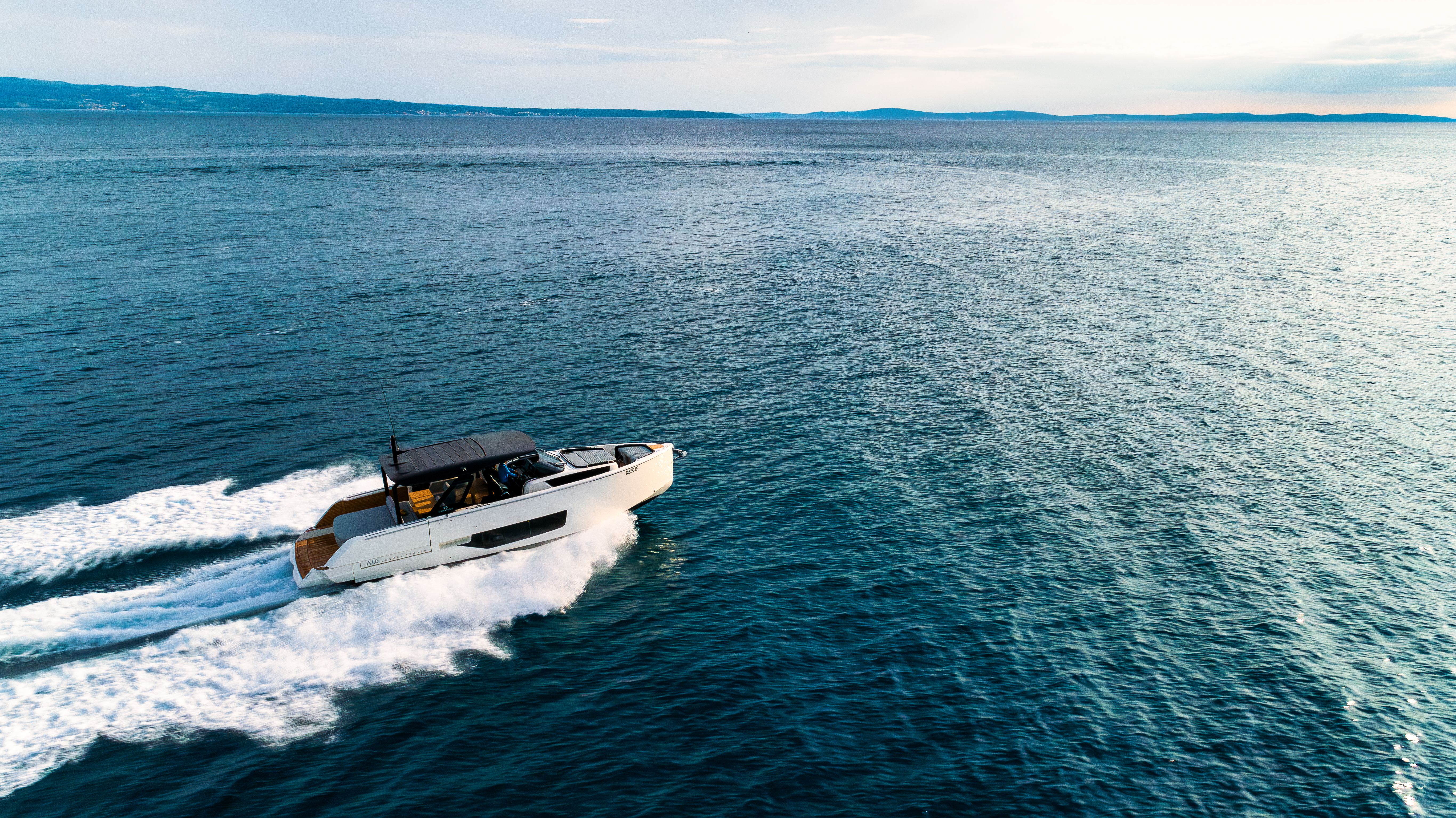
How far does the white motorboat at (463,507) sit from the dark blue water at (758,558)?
1.21 meters

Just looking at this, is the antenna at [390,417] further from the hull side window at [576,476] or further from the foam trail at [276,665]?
the foam trail at [276,665]

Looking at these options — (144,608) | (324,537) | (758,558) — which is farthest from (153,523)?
(758,558)

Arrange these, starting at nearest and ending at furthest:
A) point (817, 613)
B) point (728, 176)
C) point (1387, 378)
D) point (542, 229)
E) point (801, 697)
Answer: point (801, 697) → point (817, 613) → point (1387, 378) → point (542, 229) → point (728, 176)

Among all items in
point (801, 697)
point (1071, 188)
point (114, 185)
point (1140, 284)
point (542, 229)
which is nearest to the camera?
point (801, 697)

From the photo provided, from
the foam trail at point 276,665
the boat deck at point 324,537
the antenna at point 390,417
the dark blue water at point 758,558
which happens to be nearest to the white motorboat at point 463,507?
the boat deck at point 324,537

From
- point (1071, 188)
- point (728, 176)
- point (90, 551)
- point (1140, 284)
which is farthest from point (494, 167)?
point (90, 551)

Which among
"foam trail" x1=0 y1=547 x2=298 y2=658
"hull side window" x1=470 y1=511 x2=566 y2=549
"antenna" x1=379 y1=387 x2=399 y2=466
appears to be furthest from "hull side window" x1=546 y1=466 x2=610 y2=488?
"foam trail" x1=0 y1=547 x2=298 y2=658

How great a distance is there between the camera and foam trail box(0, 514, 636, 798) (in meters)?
22.4

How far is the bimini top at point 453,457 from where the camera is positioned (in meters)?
29.4

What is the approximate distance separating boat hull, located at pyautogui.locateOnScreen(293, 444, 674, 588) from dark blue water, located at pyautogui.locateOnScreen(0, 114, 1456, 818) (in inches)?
36.7

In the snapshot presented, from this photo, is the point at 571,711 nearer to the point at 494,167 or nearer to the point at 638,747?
the point at 638,747

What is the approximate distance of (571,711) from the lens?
23797 mm

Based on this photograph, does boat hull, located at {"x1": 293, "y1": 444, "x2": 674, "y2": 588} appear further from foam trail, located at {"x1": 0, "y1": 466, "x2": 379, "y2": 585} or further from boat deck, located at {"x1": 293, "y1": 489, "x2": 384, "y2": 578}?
foam trail, located at {"x1": 0, "y1": 466, "x2": 379, "y2": 585}

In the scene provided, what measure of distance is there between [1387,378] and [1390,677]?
3681 centimetres
